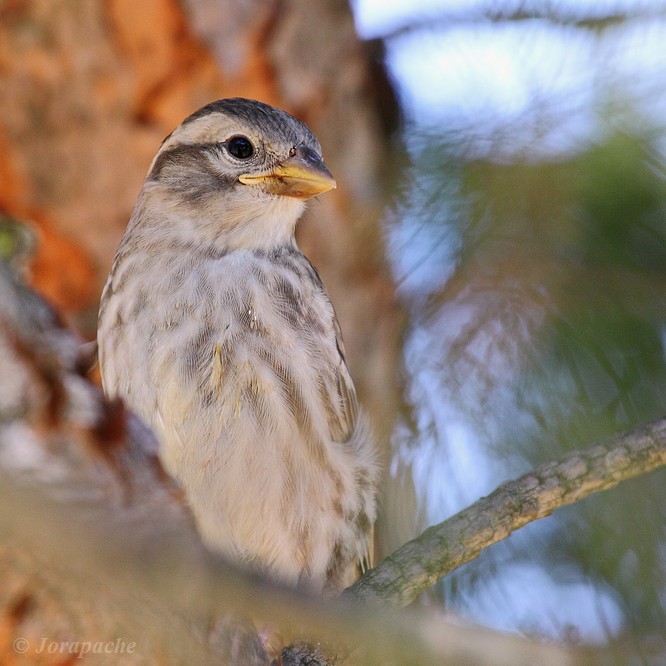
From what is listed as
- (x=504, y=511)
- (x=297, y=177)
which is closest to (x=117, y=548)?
(x=504, y=511)

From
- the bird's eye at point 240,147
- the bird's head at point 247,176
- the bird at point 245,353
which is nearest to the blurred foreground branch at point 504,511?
the bird at point 245,353

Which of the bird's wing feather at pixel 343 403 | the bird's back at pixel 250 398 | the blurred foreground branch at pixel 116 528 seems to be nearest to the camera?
the blurred foreground branch at pixel 116 528

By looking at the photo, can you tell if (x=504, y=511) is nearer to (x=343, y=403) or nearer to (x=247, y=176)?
(x=343, y=403)

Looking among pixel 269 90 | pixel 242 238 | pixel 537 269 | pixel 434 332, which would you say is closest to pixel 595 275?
pixel 537 269

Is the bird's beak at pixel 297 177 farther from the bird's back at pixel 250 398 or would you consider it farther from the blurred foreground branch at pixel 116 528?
the blurred foreground branch at pixel 116 528

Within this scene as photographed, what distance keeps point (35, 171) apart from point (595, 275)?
2.18 meters

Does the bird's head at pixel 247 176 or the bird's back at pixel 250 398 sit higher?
the bird's head at pixel 247 176

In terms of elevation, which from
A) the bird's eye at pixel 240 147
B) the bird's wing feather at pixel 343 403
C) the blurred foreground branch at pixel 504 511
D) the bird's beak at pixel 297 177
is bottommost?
the bird's wing feather at pixel 343 403

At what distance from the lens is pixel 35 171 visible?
3.41 metres

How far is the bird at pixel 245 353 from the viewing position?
8.43 ft

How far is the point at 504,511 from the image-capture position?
1.96 m

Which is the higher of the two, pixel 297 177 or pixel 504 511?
pixel 297 177

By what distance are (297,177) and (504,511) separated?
59.4 inches

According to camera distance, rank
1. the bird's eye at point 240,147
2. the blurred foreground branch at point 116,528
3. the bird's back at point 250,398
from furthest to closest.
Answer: the bird's eye at point 240,147, the bird's back at point 250,398, the blurred foreground branch at point 116,528
